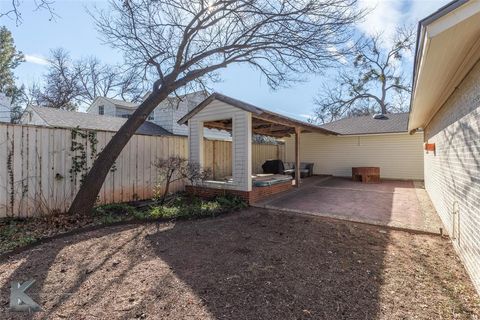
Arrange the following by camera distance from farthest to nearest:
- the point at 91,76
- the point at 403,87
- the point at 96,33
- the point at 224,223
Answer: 1. the point at 91,76
2. the point at 403,87
3. the point at 96,33
4. the point at 224,223

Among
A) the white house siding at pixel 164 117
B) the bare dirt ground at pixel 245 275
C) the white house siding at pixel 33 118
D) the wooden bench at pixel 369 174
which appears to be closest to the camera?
the bare dirt ground at pixel 245 275

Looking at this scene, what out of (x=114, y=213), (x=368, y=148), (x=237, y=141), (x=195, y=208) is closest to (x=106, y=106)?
(x=114, y=213)

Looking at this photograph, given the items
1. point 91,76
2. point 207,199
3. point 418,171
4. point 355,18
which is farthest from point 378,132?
point 91,76

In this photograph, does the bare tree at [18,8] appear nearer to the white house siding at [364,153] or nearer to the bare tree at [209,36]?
the bare tree at [209,36]

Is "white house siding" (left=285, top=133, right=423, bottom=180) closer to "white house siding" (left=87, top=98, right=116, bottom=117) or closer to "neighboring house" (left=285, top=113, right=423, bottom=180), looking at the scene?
"neighboring house" (left=285, top=113, right=423, bottom=180)

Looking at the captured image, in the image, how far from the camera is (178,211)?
6172mm

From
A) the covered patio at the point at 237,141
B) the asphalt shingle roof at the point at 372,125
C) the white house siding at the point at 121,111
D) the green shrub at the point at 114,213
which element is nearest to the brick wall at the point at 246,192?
the covered patio at the point at 237,141

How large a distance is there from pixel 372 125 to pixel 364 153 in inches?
68.2

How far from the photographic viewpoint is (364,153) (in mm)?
13281

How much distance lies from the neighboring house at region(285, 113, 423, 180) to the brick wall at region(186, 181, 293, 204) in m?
6.16

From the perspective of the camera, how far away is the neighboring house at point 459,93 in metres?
2.27

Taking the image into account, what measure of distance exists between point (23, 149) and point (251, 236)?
208 inches

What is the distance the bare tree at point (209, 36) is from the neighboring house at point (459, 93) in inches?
129

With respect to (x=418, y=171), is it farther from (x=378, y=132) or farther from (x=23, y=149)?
(x=23, y=149)
